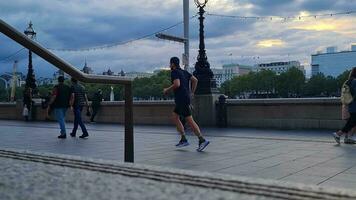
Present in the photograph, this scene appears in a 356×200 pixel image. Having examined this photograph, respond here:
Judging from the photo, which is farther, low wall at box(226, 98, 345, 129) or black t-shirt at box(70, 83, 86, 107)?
low wall at box(226, 98, 345, 129)

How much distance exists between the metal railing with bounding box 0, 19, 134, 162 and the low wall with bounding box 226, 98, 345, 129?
362 inches

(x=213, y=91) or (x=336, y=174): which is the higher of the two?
(x=213, y=91)

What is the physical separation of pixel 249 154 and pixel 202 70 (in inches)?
355

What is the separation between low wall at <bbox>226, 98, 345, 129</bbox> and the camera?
48.9ft

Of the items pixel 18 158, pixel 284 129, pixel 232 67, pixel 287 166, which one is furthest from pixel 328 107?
pixel 232 67

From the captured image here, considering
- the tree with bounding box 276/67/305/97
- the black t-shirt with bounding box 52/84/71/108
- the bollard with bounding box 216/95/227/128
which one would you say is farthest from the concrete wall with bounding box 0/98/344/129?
the tree with bounding box 276/67/305/97

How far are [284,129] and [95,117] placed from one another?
30.9ft

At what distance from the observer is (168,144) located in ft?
36.3

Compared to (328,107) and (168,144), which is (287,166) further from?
(328,107)

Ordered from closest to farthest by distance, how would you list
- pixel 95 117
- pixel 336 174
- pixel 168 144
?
pixel 336 174
pixel 168 144
pixel 95 117

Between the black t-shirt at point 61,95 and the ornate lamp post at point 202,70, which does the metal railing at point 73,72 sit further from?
the ornate lamp post at point 202,70

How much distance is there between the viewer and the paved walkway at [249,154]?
22.2ft

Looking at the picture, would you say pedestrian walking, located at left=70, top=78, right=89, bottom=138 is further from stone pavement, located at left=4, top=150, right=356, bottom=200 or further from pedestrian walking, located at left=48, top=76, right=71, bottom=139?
stone pavement, located at left=4, top=150, right=356, bottom=200

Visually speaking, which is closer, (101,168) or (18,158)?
(101,168)
